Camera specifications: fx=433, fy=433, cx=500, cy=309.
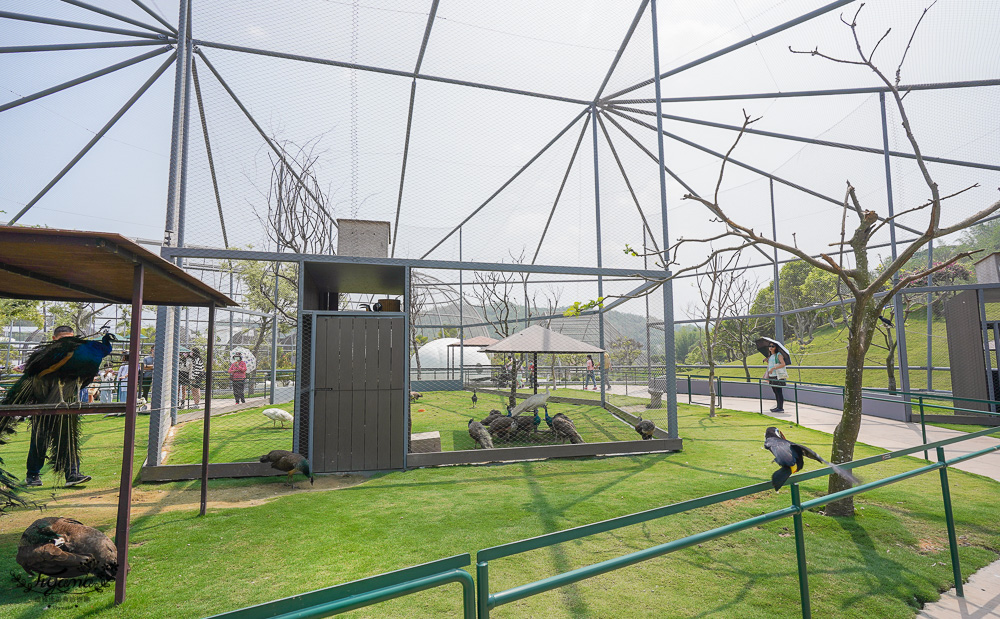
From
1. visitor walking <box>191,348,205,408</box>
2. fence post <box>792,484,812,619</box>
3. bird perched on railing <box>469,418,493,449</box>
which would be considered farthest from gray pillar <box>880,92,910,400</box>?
visitor walking <box>191,348,205,408</box>

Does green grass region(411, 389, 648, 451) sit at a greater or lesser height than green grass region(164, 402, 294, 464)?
lesser

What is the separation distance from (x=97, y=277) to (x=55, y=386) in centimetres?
106

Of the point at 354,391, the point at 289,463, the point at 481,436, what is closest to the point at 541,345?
A: the point at 481,436

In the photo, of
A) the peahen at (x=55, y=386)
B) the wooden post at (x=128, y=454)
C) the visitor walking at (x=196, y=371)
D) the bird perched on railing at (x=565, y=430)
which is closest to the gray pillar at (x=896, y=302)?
the bird perched on railing at (x=565, y=430)

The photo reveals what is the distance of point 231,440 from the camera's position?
26.6ft

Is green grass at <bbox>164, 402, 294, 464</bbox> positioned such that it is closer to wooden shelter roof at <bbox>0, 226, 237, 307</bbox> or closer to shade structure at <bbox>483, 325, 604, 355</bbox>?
wooden shelter roof at <bbox>0, 226, 237, 307</bbox>

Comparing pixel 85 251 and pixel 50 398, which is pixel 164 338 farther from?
pixel 85 251

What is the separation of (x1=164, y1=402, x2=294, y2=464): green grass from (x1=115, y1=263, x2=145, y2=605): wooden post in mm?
3772

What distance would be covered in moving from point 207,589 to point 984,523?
270 inches

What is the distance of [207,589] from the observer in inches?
124

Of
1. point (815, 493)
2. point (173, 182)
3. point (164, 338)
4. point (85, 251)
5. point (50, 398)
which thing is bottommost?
point (815, 493)

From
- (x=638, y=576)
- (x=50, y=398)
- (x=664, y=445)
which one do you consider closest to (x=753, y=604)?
(x=638, y=576)

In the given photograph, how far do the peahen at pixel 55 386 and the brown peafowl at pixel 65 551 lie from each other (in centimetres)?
108

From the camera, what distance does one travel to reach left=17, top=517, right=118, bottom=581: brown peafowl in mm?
2855
